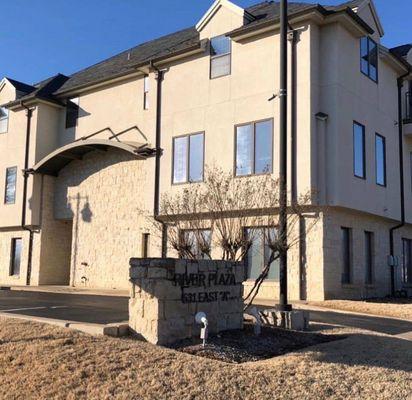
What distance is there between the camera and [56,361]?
23.6 feet

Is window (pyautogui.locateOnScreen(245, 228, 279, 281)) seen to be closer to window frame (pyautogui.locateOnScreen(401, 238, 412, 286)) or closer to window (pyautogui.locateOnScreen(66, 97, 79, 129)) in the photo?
window frame (pyautogui.locateOnScreen(401, 238, 412, 286))

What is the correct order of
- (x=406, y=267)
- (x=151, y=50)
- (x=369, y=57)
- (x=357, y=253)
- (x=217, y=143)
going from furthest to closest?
(x=151, y=50)
(x=406, y=267)
(x=369, y=57)
(x=217, y=143)
(x=357, y=253)

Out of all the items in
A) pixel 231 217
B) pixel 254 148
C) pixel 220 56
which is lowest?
pixel 231 217

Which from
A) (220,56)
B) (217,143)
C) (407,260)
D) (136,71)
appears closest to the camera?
(217,143)

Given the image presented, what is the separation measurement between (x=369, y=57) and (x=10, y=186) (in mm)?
18159

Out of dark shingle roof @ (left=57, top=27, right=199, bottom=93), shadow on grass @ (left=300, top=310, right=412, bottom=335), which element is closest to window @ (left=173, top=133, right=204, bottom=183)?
dark shingle roof @ (left=57, top=27, right=199, bottom=93)

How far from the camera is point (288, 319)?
10797 millimetres

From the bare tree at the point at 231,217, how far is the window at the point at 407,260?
7.58 m

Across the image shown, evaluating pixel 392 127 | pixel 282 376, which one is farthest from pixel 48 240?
pixel 282 376

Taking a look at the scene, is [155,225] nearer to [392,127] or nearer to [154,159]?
[154,159]

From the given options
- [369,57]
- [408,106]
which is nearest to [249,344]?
[369,57]

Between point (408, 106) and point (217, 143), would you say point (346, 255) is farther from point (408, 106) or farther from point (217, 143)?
point (408, 106)

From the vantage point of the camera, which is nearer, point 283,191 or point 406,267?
point 283,191

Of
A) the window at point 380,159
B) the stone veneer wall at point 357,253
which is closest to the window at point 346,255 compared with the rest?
the stone veneer wall at point 357,253
